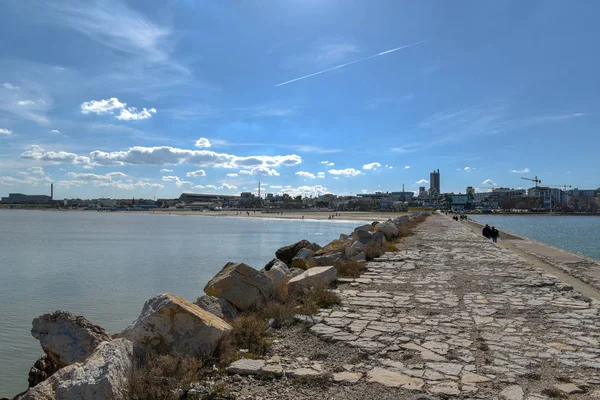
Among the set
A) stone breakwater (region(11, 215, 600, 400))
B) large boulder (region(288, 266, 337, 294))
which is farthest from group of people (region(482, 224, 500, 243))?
large boulder (region(288, 266, 337, 294))

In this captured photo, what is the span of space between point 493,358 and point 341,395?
1957 millimetres

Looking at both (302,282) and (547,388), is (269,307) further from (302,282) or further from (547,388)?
(547,388)

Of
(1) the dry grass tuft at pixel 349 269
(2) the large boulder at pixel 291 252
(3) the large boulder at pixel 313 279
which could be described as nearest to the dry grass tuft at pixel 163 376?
(3) the large boulder at pixel 313 279

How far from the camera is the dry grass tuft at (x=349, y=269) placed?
33.4 feet

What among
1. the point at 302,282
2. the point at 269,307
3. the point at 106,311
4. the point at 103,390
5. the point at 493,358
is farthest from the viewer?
the point at 106,311

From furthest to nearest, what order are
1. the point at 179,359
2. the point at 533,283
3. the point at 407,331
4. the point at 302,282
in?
the point at 533,283, the point at 302,282, the point at 407,331, the point at 179,359

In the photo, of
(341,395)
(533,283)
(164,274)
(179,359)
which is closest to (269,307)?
(179,359)

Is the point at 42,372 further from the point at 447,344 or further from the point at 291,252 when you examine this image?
the point at 291,252

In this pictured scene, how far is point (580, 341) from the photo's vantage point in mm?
5488

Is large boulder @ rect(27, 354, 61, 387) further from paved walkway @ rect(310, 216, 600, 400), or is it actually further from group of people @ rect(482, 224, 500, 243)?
group of people @ rect(482, 224, 500, 243)

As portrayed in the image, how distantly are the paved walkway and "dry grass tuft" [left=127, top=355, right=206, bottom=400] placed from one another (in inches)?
61.6

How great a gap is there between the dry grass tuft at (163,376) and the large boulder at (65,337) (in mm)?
1697

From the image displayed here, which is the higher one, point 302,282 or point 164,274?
point 302,282

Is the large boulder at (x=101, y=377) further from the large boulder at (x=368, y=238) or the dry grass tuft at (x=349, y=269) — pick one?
the large boulder at (x=368, y=238)
